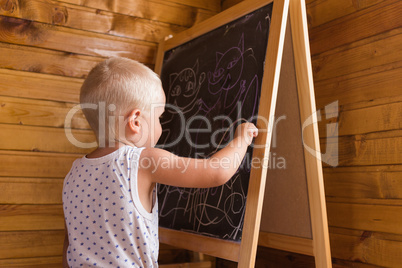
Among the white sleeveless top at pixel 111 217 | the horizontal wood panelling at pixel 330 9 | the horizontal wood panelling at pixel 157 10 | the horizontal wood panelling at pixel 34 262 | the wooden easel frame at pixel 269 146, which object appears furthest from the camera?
the horizontal wood panelling at pixel 157 10

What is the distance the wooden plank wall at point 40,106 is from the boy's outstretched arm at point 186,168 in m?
1.06

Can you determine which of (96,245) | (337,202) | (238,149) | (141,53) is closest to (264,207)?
(337,202)

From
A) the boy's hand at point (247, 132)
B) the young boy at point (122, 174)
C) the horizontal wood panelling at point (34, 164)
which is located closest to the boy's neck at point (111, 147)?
the young boy at point (122, 174)

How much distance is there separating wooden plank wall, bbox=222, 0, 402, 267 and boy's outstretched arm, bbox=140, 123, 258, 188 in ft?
2.01

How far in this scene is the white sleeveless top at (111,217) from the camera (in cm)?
129

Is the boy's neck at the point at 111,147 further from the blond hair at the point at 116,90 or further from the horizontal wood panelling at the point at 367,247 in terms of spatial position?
the horizontal wood panelling at the point at 367,247

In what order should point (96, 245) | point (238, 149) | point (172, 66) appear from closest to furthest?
point (96, 245) < point (238, 149) < point (172, 66)

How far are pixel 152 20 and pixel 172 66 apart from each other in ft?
1.35

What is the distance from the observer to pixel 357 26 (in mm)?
1817

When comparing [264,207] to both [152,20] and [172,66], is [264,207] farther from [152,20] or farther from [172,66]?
[152,20]

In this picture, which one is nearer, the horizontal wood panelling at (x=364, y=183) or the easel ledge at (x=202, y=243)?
the easel ledge at (x=202, y=243)

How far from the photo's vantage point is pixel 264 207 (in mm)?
1923

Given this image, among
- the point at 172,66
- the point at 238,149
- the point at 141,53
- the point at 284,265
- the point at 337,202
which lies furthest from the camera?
the point at 141,53

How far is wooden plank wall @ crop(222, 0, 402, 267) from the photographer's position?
163 cm
